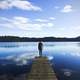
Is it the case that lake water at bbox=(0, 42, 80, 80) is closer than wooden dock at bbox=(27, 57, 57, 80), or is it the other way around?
wooden dock at bbox=(27, 57, 57, 80)

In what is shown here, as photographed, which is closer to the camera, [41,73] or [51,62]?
[41,73]

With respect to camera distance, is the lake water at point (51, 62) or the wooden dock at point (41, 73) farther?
the lake water at point (51, 62)

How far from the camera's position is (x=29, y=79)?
9977 millimetres

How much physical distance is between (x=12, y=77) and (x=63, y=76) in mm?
5128

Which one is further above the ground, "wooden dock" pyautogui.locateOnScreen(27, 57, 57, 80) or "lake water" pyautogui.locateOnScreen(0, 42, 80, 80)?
"wooden dock" pyautogui.locateOnScreen(27, 57, 57, 80)

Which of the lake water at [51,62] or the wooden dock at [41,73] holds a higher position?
the wooden dock at [41,73]

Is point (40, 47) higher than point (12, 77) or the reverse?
higher

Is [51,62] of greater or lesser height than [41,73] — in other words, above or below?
below

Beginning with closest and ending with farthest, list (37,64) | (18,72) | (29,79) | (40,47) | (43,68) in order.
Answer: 1. (29,79)
2. (43,68)
3. (37,64)
4. (40,47)
5. (18,72)

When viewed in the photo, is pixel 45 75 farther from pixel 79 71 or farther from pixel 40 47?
pixel 79 71

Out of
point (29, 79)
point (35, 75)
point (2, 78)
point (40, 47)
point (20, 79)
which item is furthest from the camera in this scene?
point (2, 78)

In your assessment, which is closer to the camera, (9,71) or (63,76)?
(63,76)

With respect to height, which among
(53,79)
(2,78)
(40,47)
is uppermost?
(40,47)

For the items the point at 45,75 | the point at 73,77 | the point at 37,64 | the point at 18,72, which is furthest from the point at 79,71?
the point at 45,75
